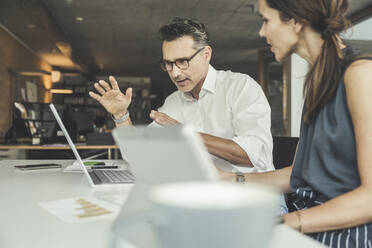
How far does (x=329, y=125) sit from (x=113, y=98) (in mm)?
1110

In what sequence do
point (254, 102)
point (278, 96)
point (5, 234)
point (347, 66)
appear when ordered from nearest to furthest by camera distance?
point (5, 234) < point (347, 66) < point (254, 102) < point (278, 96)

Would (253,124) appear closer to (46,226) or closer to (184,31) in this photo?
(184,31)

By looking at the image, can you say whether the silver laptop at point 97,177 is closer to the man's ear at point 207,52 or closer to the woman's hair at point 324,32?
the woman's hair at point 324,32

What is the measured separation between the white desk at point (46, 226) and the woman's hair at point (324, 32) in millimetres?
424

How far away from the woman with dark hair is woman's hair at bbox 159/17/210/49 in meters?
0.75

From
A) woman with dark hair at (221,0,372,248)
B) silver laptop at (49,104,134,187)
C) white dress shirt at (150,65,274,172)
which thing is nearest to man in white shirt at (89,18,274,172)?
white dress shirt at (150,65,274,172)

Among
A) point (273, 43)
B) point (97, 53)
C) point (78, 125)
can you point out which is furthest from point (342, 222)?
point (97, 53)

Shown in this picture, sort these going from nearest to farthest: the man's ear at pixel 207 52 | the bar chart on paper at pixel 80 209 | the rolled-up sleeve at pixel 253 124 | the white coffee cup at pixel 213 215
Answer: the white coffee cup at pixel 213 215
the bar chart on paper at pixel 80 209
the rolled-up sleeve at pixel 253 124
the man's ear at pixel 207 52

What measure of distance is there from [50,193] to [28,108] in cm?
338

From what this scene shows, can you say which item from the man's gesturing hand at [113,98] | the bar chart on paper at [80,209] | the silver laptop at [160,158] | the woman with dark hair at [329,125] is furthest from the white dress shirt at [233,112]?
the silver laptop at [160,158]

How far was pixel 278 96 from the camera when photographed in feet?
24.5

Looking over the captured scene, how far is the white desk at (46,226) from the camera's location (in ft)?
2.00

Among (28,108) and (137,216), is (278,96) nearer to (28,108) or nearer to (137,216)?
(28,108)

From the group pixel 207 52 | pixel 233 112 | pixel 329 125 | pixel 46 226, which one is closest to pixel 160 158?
pixel 46 226
